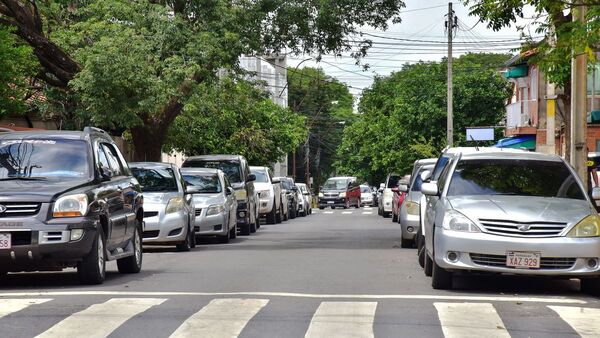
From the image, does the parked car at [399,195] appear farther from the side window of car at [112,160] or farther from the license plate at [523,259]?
the license plate at [523,259]

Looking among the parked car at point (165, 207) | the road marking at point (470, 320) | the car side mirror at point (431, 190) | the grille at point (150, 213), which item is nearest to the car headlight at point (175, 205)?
the parked car at point (165, 207)

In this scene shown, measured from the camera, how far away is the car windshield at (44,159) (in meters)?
13.9

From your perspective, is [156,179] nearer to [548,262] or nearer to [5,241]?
[5,241]

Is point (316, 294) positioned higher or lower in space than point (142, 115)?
lower

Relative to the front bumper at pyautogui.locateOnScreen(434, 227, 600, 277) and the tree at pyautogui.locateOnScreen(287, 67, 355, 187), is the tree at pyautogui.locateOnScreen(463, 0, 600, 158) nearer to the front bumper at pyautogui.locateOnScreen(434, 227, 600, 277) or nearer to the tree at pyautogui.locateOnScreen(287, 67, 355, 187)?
the front bumper at pyautogui.locateOnScreen(434, 227, 600, 277)

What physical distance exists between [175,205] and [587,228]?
404 inches

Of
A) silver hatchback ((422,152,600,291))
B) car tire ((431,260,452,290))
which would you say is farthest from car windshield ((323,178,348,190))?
car tire ((431,260,452,290))

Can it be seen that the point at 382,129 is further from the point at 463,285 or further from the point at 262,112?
the point at 463,285

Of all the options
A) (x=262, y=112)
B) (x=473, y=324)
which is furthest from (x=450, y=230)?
(x=262, y=112)

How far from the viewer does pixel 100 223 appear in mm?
13609

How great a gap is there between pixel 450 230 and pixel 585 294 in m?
1.67

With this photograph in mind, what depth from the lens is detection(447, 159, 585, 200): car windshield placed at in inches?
545

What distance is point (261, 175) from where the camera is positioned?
39062 mm

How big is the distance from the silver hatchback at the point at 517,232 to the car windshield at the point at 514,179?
2 centimetres
